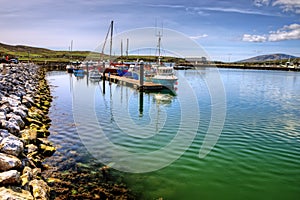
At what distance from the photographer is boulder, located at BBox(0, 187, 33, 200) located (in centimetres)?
589

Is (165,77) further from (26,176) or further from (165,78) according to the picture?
(26,176)

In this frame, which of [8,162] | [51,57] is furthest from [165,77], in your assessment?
[51,57]

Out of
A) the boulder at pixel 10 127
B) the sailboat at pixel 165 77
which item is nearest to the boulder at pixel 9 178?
the boulder at pixel 10 127

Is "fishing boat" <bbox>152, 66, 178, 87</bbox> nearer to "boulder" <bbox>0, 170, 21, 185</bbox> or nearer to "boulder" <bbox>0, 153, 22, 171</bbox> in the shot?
"boulder" <bbox>0, 153, 22, 171</bbox>

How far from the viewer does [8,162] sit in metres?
7.55

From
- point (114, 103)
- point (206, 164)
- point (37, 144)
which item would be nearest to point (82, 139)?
point (37, 144)

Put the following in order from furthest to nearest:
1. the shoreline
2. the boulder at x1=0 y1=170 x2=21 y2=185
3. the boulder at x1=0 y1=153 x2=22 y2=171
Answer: the boulder at x1=0 y1=153 x2=22 y2=171 < the shoreline < the boulder at x1=0 y1=170 x2=21 y2=185

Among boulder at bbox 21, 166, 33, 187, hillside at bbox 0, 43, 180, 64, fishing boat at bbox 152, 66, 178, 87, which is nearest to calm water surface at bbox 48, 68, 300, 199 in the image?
boulder at bbox 21, 166, 33, 187

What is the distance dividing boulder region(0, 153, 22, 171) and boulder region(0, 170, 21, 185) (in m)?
0.62

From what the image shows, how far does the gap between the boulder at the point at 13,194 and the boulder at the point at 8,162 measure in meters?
1.22

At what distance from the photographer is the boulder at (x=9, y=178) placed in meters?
6.65

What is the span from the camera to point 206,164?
1071 cm

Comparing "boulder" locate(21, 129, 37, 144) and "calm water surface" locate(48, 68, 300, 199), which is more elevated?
"boulder" locate(21, 129, 37, 144)

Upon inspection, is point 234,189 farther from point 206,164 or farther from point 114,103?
point 114,103
